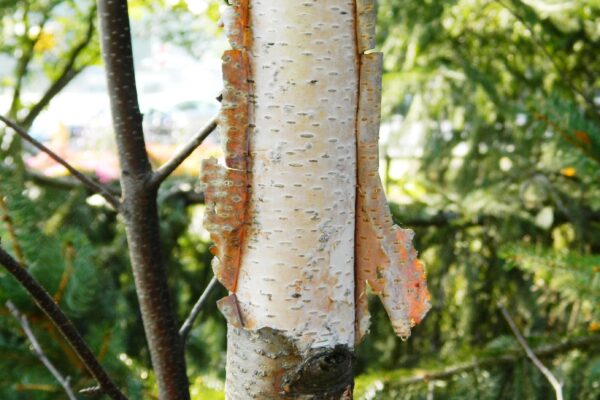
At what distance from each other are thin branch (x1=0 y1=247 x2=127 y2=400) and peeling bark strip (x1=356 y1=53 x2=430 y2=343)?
32 cm

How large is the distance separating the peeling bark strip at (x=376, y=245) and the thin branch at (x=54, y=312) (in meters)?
0.32

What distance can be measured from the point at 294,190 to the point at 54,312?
1.10 ft

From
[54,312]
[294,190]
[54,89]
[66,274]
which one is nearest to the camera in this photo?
[294,190]

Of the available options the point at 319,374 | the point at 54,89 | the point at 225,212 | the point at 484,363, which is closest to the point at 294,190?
the point at 225,212

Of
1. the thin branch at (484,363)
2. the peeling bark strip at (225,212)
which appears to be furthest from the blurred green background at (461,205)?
the peeling bark strip at (225,212)

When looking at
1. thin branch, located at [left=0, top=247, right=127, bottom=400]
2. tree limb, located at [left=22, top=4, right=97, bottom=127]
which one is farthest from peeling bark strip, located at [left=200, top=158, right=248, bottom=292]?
tree limb, located at [left=22, top=4, right=97, bottom=127]

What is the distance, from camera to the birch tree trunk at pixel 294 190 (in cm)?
63

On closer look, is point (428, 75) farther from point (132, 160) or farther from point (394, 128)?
point (132, 160)

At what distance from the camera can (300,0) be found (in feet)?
2.03

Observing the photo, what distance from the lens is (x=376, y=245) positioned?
0.71 metres

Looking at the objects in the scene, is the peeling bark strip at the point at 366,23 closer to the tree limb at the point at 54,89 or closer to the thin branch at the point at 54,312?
the thin branch at the point at 54,312

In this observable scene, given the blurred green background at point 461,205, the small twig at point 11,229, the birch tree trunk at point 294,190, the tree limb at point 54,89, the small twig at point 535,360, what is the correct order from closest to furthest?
the birch tree trunk at point 294,190 → the small twig at point 535,360 → the small twig at point 11,229 → the blurred green background at point 461,205 → the tree limb at point 54,89

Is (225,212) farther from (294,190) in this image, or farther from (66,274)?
(66,274)

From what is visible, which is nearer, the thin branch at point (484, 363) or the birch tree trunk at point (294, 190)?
the birch tree trunk at point (294, 190)
